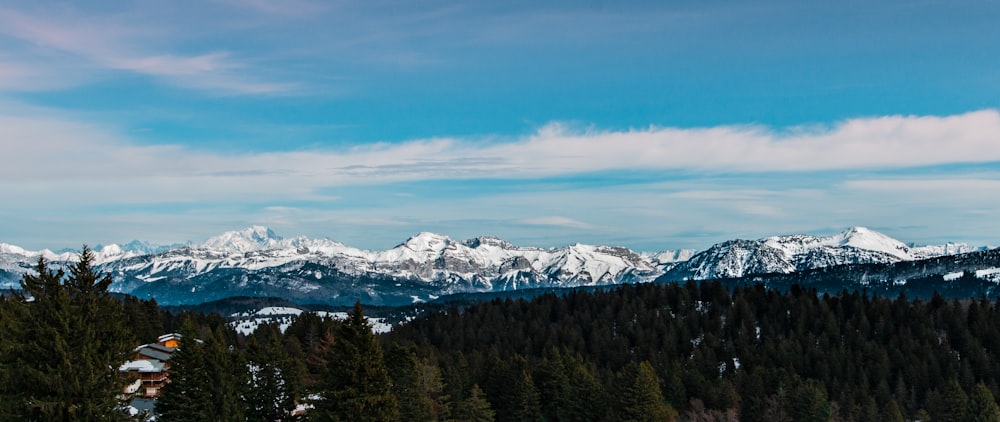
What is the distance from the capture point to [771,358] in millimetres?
153500

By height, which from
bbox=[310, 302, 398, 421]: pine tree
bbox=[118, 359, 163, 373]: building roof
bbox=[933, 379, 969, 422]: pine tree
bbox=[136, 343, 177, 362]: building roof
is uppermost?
bbox=[310, 302, 398, 421]: pine tree

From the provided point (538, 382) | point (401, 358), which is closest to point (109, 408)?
point (401, 358)

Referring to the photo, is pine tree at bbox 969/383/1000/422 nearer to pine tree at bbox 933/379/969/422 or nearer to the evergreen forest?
the evergreen forest

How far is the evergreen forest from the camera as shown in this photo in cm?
2872

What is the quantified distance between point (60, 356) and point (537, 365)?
8847 cm

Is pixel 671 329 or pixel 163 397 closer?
pixel 163 397

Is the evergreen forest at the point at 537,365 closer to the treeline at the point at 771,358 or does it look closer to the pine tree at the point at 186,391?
the pine tree at the point at 186,391

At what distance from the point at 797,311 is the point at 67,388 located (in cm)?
18009

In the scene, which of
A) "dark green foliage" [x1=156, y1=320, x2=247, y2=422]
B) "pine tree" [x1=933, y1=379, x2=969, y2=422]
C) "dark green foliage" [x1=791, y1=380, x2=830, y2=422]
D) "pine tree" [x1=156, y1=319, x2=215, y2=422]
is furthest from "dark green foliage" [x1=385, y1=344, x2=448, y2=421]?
"pine tree" [x1=933, y1=379, x2=969, y2=422]

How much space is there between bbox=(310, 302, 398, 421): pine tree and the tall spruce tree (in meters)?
13.1

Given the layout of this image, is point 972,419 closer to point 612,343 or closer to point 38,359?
point 612,343

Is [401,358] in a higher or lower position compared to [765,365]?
higher

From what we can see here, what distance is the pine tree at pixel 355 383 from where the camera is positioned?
133 ft

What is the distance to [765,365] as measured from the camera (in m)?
150
